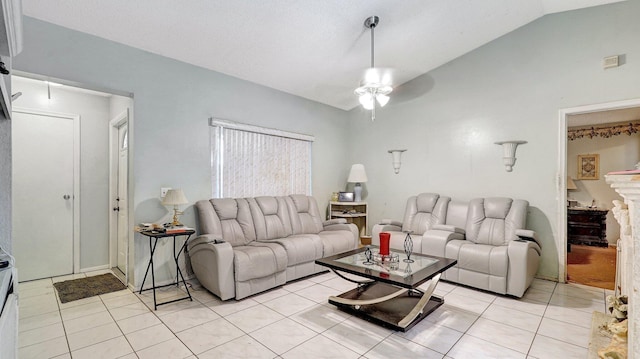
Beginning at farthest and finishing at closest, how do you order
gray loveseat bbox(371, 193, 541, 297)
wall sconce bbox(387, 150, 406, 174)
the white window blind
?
wall sconce bbox(387, 150, 406, 174) < the white window blind < gray loveseat bbox(371, 193, 541, 297)

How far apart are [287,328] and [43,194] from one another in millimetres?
3643

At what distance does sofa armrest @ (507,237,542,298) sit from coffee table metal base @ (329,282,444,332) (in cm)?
85

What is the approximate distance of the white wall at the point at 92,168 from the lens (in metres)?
4.05

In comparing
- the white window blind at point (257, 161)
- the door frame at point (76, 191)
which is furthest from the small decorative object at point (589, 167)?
the door frame at point (76, 191)

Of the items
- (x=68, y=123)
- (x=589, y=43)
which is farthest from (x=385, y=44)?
(x=68, y=123)

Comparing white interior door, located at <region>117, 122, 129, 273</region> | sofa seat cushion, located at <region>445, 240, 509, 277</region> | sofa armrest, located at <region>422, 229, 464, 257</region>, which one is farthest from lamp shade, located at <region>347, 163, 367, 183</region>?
white interior door, located at <region>117, 122, 129, 273</region>

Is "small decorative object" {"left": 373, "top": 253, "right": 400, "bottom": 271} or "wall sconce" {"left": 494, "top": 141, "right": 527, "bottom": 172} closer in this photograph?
"small decorative object" {"left": 373, "top": 253, "right": 400, "bottom": 271}

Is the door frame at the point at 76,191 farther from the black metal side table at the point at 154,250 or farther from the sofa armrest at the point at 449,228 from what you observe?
the sofa armrest at the point at 449,228

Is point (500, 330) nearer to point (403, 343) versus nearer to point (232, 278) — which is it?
point (403, 343)

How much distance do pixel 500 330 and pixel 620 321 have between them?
790 mm

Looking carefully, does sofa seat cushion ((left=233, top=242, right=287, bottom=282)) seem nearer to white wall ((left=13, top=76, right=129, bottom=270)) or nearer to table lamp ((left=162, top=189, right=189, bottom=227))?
table lamp ((left=162, top=189, right=189, bottom=227))

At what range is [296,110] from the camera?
4.99m

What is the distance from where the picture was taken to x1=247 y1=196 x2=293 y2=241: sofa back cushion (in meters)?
3.98

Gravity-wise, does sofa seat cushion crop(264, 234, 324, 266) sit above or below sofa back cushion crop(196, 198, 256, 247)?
below
